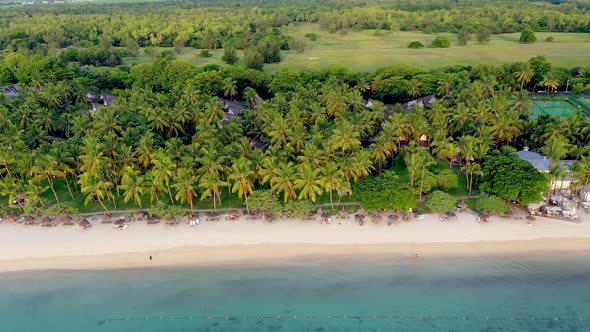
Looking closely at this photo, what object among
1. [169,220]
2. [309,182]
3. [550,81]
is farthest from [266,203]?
[550,81]

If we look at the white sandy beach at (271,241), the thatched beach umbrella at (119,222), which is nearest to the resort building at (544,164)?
the white sandy beach at (271,241)

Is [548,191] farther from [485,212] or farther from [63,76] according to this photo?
[63,76]

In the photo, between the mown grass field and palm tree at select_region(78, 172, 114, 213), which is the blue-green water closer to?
palm tree at select_region(78, 172, 114, 213)

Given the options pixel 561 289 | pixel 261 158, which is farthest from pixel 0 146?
pixel 561 289

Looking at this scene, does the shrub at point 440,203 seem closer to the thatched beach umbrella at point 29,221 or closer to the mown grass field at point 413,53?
the thatched beach umbrella at point 29,221

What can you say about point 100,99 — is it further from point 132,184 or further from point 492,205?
point 492,205

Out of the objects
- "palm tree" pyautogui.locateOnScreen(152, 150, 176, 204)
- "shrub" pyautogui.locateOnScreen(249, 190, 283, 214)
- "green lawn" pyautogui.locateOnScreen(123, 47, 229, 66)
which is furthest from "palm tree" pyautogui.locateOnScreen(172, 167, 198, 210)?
"green lawn" pyautogui.locateOnScreen(123, 47, 229, 66)

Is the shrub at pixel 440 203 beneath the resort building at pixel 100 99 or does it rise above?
beneath
